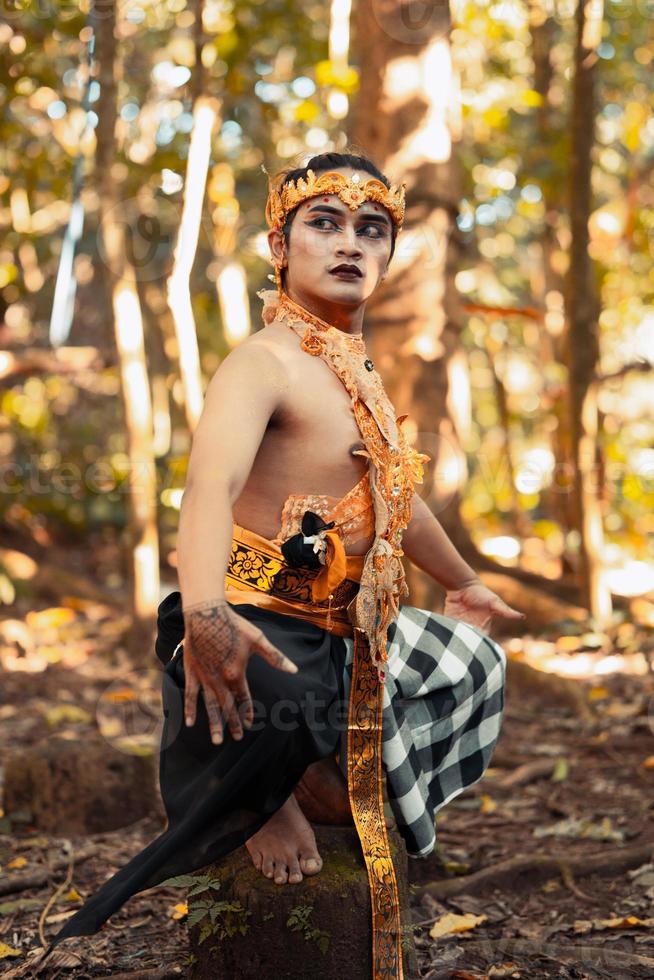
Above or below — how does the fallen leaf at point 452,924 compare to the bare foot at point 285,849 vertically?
below

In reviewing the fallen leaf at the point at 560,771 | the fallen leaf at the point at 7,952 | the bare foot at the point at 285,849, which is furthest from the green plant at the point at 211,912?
the fallen leaf at the point at 560,771

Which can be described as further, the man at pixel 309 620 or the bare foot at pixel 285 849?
the bare foot at pixel 285 849

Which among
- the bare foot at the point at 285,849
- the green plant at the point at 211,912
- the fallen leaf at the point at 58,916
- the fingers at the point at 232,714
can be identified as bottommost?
the fallen leaf at the point at 58,916

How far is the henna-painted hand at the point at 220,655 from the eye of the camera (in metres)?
1.94

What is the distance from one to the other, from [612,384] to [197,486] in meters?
11.1

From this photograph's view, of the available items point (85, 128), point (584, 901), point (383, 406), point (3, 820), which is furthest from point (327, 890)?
→ point (85, 128)

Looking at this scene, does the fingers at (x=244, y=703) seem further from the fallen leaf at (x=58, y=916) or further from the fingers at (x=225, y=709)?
the fallen leaf at (x=58, y=916)

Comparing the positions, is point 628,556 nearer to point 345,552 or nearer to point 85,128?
point 85,128

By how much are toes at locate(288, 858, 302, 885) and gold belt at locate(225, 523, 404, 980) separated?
157 mm

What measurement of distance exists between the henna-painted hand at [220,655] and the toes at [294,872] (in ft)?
1.61

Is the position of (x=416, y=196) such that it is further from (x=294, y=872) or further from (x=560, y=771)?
(x=294, y=872)

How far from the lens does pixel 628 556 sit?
410 inches

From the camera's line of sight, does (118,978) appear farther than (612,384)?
No


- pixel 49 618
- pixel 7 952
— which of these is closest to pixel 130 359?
pixel 49 618
